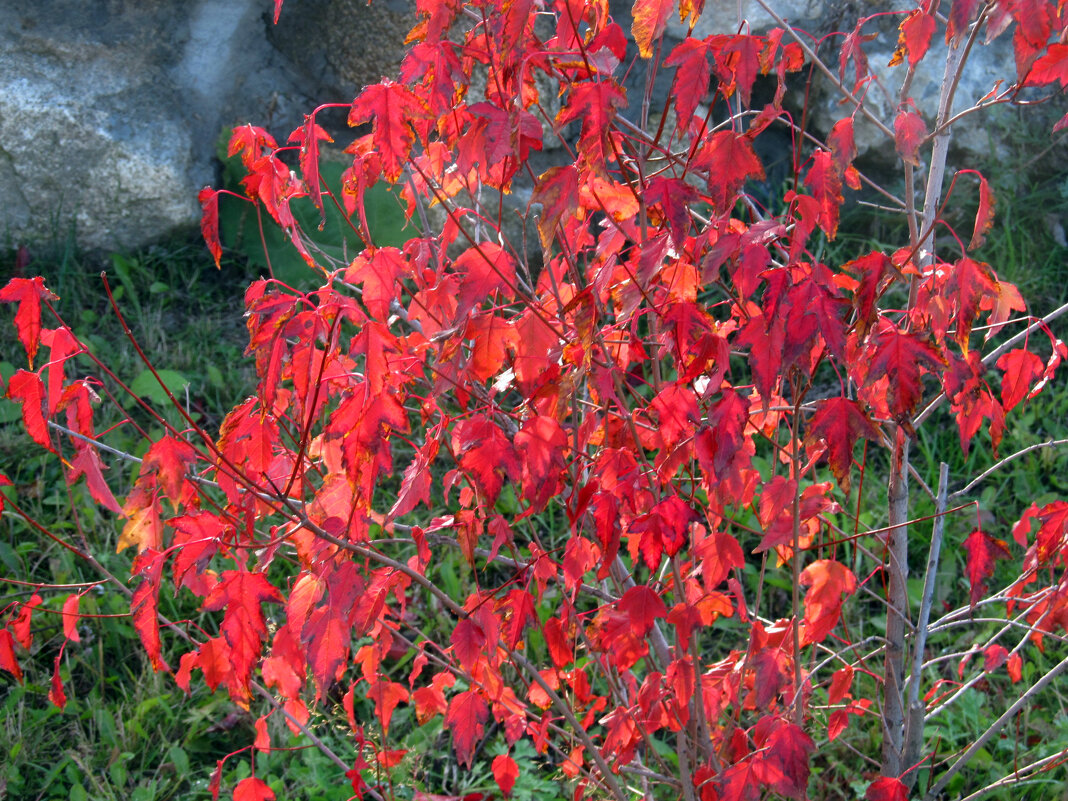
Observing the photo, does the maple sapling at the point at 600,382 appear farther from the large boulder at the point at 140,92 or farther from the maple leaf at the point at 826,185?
the large boulder at the point at 140,92

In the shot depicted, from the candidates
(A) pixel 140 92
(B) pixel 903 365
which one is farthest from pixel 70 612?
(A) pixel 140 92

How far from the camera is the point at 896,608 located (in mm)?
1532

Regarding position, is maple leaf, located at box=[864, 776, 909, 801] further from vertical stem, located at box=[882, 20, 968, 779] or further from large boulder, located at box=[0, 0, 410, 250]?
large boulder, located at box=[0, 0, 410, 250]

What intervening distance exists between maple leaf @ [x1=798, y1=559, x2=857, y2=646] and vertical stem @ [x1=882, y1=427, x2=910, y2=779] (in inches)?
6.5

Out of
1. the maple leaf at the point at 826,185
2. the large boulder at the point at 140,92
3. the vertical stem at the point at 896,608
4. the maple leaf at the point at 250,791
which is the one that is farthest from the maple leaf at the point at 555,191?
the large boulder at the point at 140,92

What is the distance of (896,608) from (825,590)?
1.04 ft

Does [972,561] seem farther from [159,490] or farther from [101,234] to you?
[101,234]

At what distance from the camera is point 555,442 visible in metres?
1.08

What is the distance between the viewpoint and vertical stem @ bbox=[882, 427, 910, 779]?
1.48 meters

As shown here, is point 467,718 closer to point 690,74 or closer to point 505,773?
point 505,773

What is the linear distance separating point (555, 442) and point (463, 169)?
1.17ft

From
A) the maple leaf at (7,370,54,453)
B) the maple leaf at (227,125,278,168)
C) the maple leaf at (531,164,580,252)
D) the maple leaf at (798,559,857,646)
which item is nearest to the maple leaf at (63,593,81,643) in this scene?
the maple leaf at (7,370,54,453)

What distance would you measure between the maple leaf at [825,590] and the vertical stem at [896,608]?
0.17 meters

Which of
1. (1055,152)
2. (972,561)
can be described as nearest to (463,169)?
(972,561)
